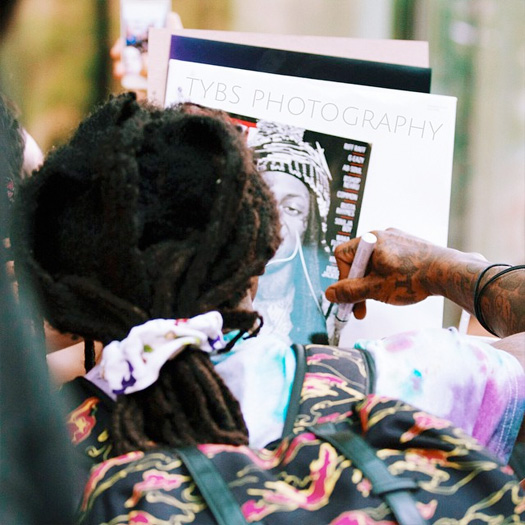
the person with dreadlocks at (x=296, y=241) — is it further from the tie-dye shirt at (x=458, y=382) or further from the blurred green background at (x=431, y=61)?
the blurred green background at (x=431, y=61)

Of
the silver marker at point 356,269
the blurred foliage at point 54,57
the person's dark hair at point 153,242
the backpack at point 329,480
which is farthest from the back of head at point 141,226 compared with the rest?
the blurred foliage at point 54,57

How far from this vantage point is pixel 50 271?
1.84ft

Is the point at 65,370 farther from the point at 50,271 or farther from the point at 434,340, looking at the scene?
the point at 434,340

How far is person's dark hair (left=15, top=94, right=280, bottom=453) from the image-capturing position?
52 centimetres

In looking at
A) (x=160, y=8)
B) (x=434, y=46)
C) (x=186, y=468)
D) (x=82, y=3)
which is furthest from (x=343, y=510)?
(x=434, y=46)

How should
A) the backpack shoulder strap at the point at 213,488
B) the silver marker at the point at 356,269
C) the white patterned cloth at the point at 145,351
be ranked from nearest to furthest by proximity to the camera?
the backpack shoulder strap at the point at 213,488
the white patterned cloth at the point at 145,351
the silver marker at the point at 356,269

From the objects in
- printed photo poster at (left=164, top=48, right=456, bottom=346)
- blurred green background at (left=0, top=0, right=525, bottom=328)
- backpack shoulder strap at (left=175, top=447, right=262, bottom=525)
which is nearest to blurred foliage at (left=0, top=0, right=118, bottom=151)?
blurred green background at (left=0, top=0, right=525, bottom=328)

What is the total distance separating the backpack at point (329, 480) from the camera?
0.41 metres

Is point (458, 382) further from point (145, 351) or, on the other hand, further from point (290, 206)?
point (290, 206)

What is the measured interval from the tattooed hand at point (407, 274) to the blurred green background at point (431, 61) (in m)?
0.62

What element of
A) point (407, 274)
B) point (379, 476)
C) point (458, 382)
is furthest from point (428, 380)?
point (407, 274)

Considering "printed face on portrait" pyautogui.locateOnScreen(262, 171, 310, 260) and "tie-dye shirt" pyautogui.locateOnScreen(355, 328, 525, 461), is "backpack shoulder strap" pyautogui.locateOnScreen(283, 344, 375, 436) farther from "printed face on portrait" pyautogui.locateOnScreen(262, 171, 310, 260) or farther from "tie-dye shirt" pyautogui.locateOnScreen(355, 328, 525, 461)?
"printed face on portrait" pyautogui.locateOnScreen(262, 171, 310, 260)

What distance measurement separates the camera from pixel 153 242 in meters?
0.55

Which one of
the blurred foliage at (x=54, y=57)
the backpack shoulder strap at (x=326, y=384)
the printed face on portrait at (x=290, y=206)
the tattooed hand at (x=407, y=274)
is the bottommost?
the backpack shoulder strap at (x=326, y=384)
